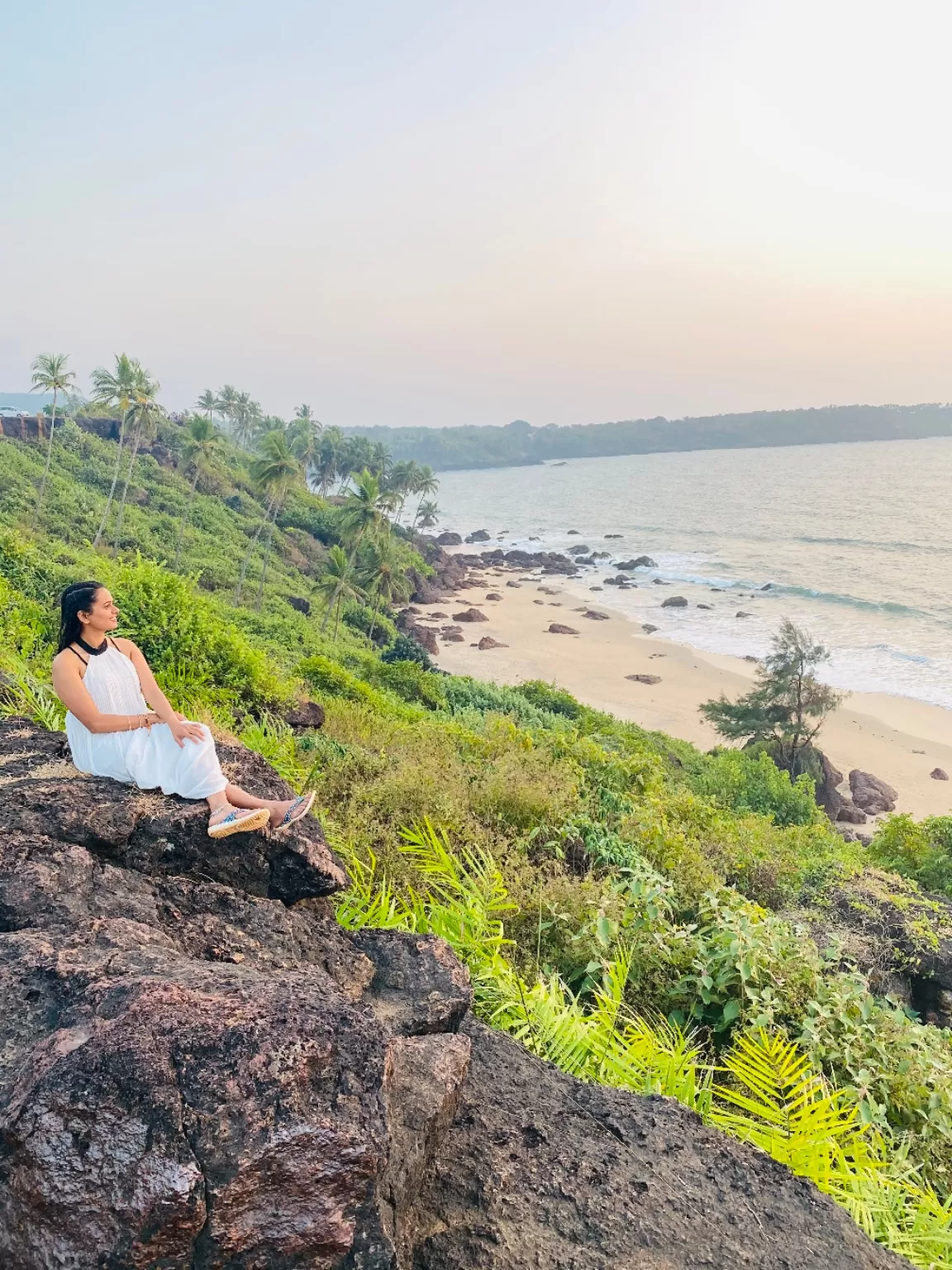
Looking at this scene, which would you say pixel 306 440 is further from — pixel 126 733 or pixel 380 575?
pixel 126 733

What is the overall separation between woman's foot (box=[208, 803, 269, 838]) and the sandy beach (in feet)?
79.9

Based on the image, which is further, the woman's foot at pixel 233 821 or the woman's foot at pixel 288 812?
the woman's foot at pixel 288 812

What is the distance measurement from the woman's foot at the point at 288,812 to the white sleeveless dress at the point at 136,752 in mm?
302

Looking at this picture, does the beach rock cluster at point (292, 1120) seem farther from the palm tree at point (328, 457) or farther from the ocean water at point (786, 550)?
the palm tree at point (328, 457)

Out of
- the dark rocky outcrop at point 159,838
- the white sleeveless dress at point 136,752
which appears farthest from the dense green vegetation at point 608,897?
the white sleeveless dress at point 136,752

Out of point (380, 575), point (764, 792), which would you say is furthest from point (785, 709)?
point (380, 575)

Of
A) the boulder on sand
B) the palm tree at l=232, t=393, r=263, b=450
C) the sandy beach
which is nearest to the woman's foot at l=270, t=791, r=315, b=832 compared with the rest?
the boulder on sand

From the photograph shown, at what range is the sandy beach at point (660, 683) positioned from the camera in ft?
Result: 85.9

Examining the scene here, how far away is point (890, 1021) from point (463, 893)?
2.61 m

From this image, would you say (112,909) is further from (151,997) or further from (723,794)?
(723,794)

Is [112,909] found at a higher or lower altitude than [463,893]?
higher

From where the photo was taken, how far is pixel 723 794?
59.5 ft

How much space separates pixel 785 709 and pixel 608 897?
22.6 m

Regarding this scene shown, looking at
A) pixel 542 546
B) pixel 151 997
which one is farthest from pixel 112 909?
pixel 542 546
